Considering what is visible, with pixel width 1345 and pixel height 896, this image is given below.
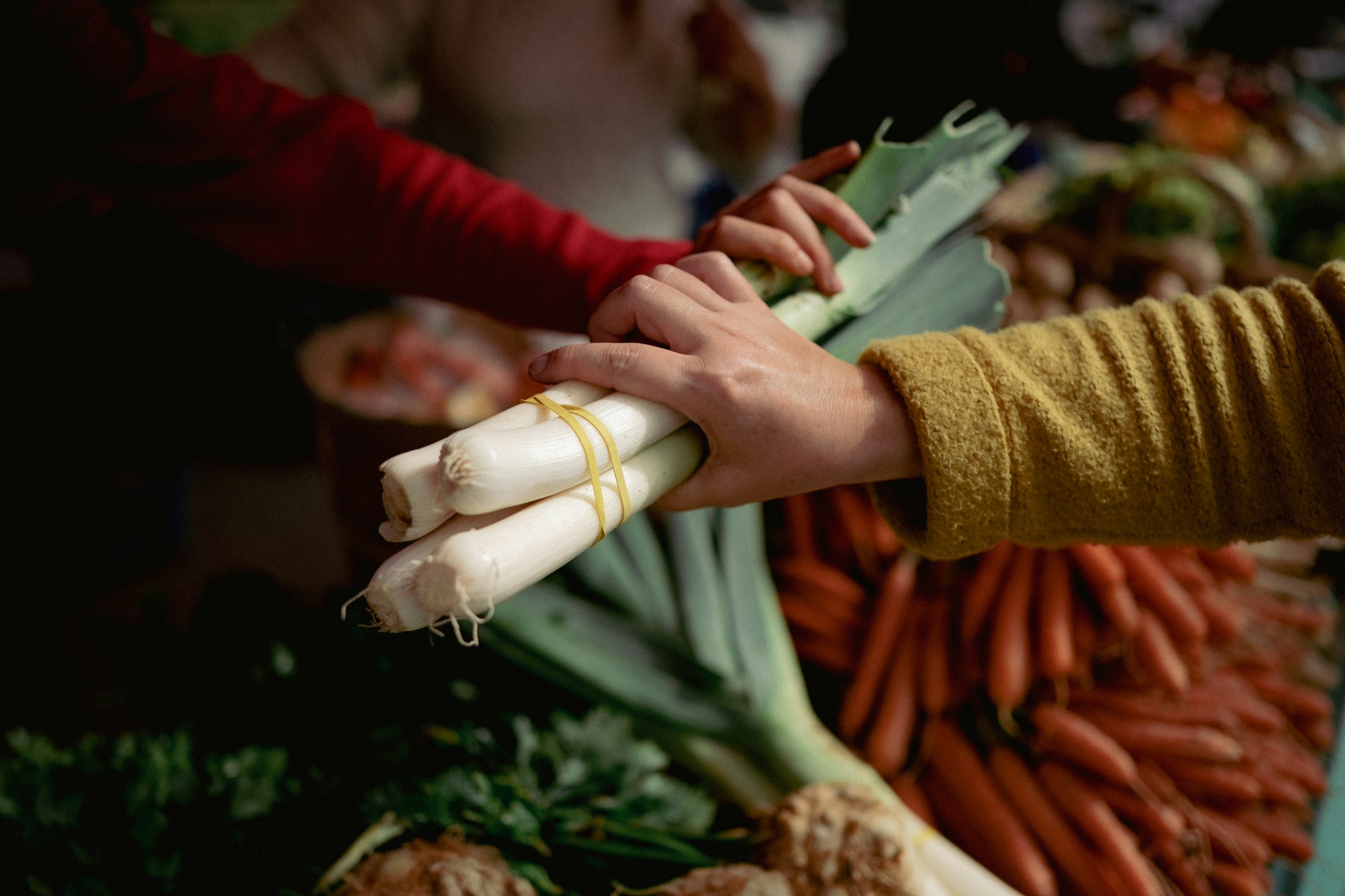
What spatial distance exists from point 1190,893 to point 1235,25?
3998 millimetres

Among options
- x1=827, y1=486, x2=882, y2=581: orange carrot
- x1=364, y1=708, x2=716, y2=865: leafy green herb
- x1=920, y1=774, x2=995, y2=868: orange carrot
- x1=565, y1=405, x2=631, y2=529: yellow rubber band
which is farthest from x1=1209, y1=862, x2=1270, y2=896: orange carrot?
x1=565, y1=405, x2=631, y2=529: yellow rubber band

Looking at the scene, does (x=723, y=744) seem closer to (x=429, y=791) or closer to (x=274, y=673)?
(x=429, y=791)

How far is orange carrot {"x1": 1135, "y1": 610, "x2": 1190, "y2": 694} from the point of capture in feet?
3.84

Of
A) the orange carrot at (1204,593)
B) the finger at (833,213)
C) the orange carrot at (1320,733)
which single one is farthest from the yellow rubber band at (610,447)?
the orange carrot at (1320,733)

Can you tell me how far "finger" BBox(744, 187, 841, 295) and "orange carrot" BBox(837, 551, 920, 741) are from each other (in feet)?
1.83

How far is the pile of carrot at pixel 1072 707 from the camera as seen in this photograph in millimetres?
1149

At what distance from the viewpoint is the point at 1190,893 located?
1146 millimetres

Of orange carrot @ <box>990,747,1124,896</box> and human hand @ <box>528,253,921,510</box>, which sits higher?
human hand @ <box>528,253,921,510</box>

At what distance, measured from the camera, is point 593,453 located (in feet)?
2.17

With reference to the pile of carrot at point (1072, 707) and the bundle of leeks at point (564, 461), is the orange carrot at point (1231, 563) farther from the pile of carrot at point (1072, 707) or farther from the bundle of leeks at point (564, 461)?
the bundle of leeks at point (564, 461)

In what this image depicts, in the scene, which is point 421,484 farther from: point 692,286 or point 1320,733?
point 1320,733

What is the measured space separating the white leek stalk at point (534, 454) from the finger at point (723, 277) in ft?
0.53

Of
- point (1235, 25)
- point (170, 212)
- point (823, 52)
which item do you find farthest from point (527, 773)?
point (1235, 25)

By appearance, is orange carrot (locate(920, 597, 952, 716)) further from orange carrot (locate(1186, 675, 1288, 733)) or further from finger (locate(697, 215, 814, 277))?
finger (locate(697, 215, 814, 277))
